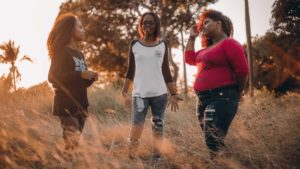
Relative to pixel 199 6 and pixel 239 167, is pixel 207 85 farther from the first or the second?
pixel 199 6

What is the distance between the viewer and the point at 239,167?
11.5 ft

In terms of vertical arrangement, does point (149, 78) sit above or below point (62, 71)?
below

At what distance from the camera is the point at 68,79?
4.26 metres

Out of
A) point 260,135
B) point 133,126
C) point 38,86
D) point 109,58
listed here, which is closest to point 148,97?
point 133,126

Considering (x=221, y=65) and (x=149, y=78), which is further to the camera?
(x=149, y=78)

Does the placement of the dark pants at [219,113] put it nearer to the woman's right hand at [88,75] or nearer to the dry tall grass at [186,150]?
the dry tall grass at [186,150]

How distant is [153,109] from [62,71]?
1243 millimetres

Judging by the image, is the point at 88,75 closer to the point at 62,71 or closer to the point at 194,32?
the point at 62,71

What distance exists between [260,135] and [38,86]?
14.4m

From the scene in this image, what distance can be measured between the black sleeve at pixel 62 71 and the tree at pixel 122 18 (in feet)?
66.8

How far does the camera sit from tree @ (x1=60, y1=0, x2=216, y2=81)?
2470 centimetres

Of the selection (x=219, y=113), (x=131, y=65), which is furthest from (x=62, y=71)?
(x=219, y=113)

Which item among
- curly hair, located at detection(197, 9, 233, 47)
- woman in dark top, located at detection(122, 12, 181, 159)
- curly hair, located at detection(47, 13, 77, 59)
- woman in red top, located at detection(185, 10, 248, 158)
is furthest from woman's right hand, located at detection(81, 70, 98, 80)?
curly hair, located at detection(197, 9, 233, 47)

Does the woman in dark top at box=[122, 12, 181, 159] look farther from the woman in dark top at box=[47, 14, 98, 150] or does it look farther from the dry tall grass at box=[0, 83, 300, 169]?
the woman in dark top at box=[47, 14, 98, 150]
